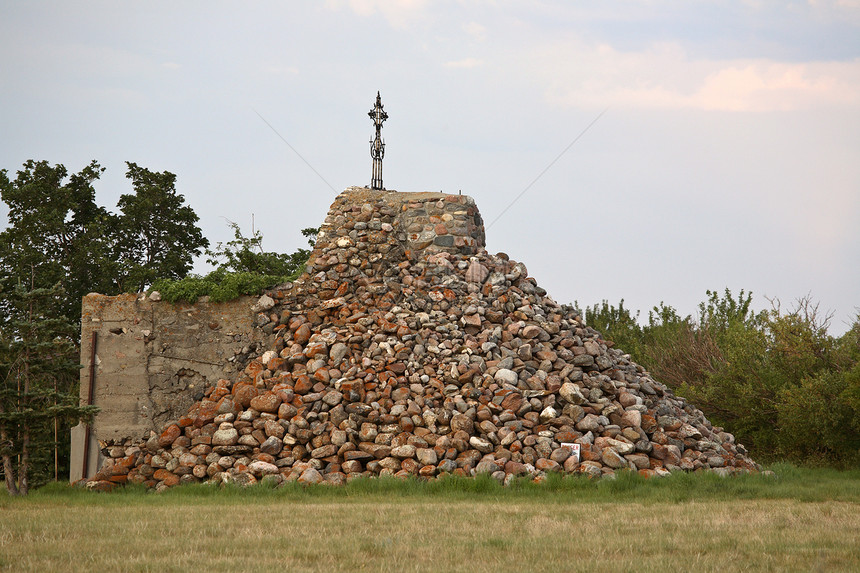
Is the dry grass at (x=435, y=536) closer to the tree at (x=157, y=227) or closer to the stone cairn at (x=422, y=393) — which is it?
the stone cairn at (x=422, y=393)

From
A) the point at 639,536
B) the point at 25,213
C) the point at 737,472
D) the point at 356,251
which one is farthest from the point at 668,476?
the point at 25,213

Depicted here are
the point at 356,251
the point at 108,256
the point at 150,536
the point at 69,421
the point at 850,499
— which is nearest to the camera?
the point at 150,536

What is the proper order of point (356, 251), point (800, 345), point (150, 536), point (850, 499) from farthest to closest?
1. point (800, 345)
2. point (356, 251)
3. point (850, 499)
4. point (150, 536)

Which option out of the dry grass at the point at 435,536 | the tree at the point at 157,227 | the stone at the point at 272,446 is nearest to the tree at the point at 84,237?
the tree at the point at 157,227

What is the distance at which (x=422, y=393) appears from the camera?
13336 millimetres

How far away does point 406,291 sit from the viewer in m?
15.2

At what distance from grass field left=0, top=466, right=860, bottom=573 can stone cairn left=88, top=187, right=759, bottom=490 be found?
2.13ft

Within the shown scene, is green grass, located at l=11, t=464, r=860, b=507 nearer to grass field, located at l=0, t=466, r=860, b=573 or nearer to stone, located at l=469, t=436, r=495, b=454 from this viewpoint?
grass field, located at l=0, t=466, r=860, b=573

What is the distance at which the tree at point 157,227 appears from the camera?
25422 mm

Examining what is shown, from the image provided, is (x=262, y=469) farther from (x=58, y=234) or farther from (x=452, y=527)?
(x=58, y=234)

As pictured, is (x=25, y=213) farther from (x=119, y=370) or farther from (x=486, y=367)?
(x=486, y=367)

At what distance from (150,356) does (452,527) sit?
303 inches

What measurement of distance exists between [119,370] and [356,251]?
4.49m

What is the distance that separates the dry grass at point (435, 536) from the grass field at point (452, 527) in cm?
2
